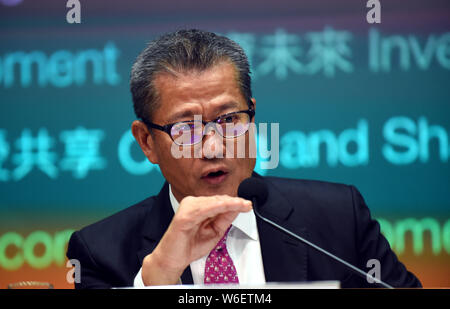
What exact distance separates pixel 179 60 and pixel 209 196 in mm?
551

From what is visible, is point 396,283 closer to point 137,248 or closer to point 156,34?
point 137,248

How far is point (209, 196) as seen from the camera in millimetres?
2033

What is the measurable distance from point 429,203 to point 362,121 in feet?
1.67

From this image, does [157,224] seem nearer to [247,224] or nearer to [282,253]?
[247,224]

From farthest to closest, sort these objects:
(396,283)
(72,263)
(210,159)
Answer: (72,263), (396,283), (210,159)

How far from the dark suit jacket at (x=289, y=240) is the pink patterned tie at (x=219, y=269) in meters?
0.08

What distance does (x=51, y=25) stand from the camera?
2.85 meters

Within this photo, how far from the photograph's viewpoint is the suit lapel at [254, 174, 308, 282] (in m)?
2.26

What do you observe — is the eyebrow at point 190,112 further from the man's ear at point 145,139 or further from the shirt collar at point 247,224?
the shirt collar at point 247,224

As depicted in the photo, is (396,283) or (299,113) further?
(299,113)

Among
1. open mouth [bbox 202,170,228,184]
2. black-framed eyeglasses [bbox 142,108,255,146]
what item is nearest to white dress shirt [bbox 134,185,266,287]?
open mouth [bbox 202,170,228,184]

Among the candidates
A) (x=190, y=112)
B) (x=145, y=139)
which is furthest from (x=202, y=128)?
(x=145, y=139)

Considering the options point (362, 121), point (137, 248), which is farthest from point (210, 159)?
point (362, 121)

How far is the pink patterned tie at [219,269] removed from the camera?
2.22m
